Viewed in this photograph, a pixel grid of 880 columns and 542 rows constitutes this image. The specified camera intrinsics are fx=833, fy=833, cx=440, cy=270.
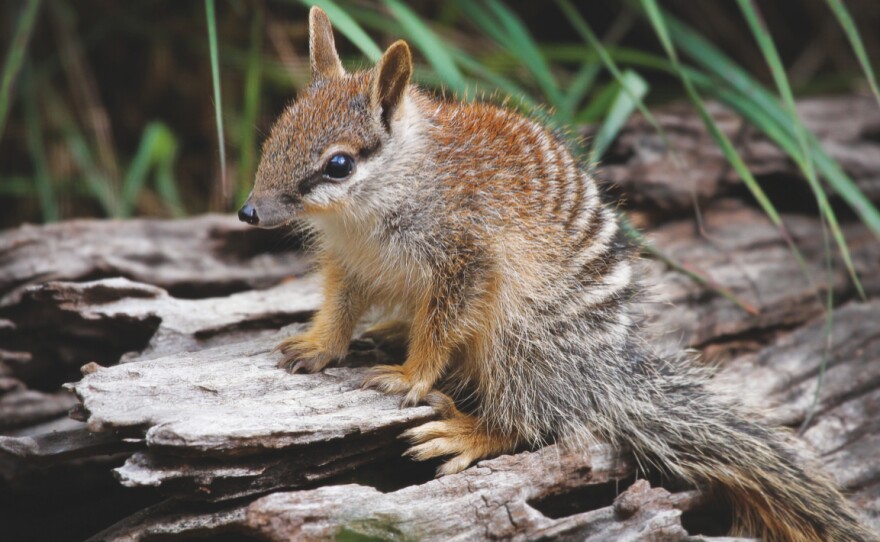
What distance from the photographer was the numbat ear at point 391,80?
2.84 meters

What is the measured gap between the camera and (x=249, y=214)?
2697 millimetres

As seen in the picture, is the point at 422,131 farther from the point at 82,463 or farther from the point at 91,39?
the point at 91,39

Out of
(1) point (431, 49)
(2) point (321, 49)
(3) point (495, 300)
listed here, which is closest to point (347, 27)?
(2) point (321, 49)

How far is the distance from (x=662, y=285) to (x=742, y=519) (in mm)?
1343

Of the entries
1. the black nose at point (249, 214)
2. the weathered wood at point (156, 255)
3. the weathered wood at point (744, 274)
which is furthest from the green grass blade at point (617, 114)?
the black nose at point (249, 214)

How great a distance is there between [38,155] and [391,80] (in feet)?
9.93

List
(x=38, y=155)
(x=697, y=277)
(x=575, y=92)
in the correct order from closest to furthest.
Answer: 1. (x=697, y=277)
2. (x=575, y=92)
3. (x=38, y=155)

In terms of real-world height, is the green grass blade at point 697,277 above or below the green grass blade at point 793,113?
below

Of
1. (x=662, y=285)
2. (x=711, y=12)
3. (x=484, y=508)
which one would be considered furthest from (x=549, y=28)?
(x=484, y=508)

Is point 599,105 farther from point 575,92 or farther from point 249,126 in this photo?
point 249,126

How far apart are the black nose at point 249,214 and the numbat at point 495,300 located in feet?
0.33

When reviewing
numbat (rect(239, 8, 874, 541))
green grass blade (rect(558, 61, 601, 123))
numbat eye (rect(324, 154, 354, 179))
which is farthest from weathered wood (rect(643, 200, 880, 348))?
numbat eye (rect(324, 154, 354, 179))

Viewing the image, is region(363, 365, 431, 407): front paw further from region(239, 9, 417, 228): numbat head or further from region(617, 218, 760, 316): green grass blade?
region(617, 218, 760, 316): green grass blade

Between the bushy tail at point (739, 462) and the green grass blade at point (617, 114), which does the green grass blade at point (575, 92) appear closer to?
the green grass blade at point (617, 114)
